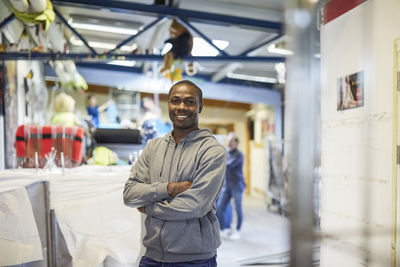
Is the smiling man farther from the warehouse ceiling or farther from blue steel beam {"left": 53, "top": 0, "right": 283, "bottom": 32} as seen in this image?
blue steel beam {"left": 53, "top": 0, "right": 283, "bottom": 32}

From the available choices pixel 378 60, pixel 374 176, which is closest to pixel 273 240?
pixel 374 176

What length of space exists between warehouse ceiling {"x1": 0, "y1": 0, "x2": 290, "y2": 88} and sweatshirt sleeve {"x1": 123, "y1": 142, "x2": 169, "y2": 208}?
5.05 ft

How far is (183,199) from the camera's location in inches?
54.7

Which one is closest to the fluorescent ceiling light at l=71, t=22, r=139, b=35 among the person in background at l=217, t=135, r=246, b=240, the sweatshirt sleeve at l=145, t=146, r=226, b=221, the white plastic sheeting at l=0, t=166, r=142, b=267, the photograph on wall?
the person in background at l=217, t=135, r=246, b=240

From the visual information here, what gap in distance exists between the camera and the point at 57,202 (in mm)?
2383

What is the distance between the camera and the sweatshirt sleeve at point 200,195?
1.38 m

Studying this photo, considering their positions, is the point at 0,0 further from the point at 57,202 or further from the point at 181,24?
the point at 57,202

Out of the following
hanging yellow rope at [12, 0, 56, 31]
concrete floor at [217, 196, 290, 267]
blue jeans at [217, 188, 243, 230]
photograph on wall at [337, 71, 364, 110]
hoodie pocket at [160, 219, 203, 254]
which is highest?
hanging yellow rope at [12, 0, 56, 31]

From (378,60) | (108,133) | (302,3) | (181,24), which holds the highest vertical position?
(181,24)

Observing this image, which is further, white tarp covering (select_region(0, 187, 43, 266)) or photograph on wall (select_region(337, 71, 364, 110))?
white tarp covering (select_region(0, 187, 43, 266))

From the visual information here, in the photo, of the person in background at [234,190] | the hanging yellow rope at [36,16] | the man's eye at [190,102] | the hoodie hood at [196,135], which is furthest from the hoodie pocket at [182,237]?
the person in background at [234,190]

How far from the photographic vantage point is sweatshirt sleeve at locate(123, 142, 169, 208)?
1.45m

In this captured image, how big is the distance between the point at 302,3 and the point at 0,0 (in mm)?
3910

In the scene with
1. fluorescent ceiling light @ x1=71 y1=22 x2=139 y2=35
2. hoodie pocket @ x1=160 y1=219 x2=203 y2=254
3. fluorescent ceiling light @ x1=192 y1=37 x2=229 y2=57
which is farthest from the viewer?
fluorescent ceiling light @ x1=71 y1=22 x2=139 y2=35
